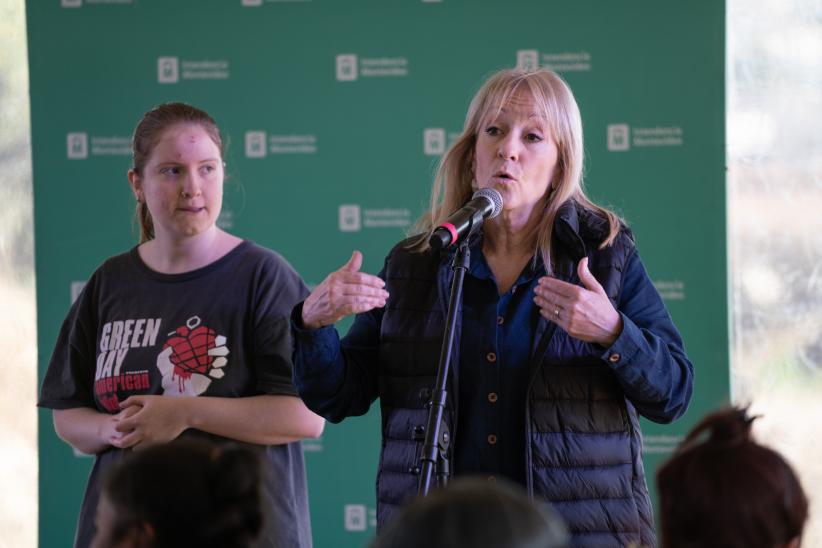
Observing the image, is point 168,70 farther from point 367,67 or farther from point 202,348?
point 202,348

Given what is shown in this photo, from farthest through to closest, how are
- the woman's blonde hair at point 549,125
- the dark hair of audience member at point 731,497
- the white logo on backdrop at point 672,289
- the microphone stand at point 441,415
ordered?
1. the white logo on backdrop at point 672,289
2. the woman's blonde hair at point 549,125
3. the microphone stand at point 441,415
4. the dark hair of audience member at point 731,497

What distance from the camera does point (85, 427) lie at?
116 inches

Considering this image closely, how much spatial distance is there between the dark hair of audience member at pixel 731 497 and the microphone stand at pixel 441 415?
1.99ft

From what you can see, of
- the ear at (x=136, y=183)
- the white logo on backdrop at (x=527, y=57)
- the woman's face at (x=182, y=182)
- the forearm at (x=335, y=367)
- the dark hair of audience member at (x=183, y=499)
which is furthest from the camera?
the white logo on backdrop at (x=527, y=57)

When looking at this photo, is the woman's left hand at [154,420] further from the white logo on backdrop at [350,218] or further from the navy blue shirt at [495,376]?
the white logo on backdrop at [350,218]

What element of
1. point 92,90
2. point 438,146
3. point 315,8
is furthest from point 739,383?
point 92,90

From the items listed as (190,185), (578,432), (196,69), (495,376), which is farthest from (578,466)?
(196,69)

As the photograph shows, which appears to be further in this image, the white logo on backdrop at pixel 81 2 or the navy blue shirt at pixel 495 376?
the white logo on backdrop at pixel 81 2

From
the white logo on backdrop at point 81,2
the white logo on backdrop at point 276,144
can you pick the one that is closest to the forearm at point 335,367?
the white logo on backdrop at point 276,144

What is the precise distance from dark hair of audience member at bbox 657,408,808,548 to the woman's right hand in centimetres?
89

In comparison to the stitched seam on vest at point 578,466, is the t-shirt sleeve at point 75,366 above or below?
above

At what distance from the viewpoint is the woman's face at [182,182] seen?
2988 millimetres

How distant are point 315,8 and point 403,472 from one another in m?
3.08

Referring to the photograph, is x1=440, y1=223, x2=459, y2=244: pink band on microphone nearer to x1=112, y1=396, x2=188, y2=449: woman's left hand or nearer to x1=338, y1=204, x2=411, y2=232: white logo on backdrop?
x1=112, y1=396, x2=188, y2=449: woman's left hand
